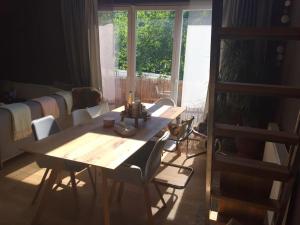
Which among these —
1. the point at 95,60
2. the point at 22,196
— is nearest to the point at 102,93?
the point at 95,60

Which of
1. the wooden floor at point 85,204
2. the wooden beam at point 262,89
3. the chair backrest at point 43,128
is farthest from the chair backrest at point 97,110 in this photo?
the wooden beam at point 262,89

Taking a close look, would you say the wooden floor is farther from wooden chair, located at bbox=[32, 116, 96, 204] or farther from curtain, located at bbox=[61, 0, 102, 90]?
curtain, located at bbox=[61, 0, 102, 90]

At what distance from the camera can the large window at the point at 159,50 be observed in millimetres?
3779

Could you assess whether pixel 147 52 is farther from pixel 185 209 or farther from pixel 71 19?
pixel 185 209

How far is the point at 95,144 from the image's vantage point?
7.12 feet

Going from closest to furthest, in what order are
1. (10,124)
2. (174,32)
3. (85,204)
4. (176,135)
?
(85,204), (176,135), (10,124), (174,32)

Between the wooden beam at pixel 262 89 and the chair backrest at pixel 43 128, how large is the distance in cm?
173

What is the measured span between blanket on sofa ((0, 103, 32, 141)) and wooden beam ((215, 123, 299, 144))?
8.52 ft

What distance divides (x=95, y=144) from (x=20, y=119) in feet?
5.03

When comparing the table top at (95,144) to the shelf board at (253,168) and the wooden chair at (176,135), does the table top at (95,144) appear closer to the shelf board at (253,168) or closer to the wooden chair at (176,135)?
the wooden chair at (176,135)

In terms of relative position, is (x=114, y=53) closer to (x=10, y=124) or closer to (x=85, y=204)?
(x=10, y=124)

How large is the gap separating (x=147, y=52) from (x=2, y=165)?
2.67m

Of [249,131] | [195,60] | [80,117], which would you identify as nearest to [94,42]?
[195,60]

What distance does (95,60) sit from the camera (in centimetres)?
435
